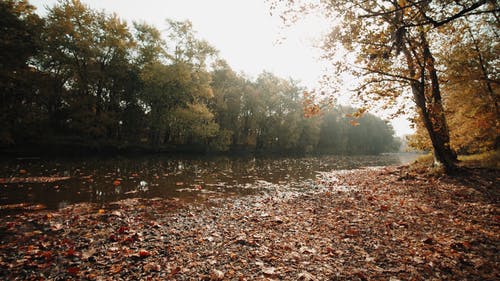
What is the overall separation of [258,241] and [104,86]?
43.7 meters

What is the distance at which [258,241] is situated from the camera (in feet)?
19.9

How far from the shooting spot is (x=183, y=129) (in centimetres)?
4309

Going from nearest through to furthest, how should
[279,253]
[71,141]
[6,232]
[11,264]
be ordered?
1. [11,264]
2. [279,253]
3. [6,232]
4. [71,141]

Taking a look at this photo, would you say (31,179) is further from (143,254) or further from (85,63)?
(85,63)

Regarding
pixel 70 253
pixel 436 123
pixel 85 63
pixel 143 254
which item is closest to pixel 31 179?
pixel 70 253

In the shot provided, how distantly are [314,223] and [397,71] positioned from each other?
1397cm

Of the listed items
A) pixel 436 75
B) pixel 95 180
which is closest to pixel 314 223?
pixel 95 180

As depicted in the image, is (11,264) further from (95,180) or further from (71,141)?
(71,141)

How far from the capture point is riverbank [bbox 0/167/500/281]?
14.9 feet

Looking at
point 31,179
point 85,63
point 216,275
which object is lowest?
point 216,275

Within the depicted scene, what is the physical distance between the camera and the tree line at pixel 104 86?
30.1m

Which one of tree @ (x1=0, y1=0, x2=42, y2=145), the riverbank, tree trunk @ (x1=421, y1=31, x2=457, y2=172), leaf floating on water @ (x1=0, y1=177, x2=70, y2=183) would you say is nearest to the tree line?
tree @ (x1=0, y1=0, x2=42, y2=145)

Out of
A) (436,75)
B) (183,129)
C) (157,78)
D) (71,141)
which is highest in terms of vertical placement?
(157,78)

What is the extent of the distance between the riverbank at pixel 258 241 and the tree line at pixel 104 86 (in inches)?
977
